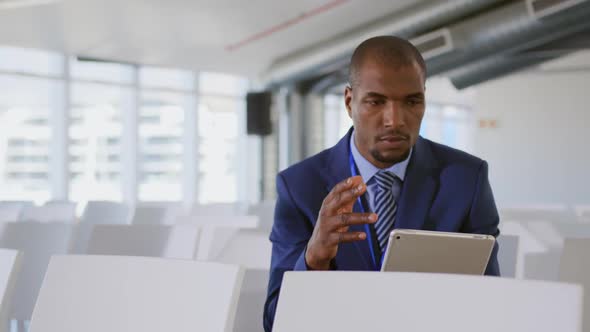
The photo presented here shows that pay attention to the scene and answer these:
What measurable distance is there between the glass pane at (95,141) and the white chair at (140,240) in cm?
1056

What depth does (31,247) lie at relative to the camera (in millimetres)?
4129

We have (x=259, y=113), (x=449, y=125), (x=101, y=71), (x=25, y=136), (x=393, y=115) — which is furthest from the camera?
(x=449, y=125)

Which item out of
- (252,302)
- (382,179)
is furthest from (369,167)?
(252,302)

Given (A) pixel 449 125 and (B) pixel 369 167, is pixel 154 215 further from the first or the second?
(A) pixel 449 125

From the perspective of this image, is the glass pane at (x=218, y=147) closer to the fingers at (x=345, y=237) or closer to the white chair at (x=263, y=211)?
the white chair at (x=263, y=211)

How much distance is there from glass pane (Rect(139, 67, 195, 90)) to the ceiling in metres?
0.63

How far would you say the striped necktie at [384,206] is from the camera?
185 cm

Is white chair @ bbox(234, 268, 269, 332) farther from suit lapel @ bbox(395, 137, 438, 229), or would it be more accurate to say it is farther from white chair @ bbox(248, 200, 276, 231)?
white chair @ bbox(248, 200, 276, 231)

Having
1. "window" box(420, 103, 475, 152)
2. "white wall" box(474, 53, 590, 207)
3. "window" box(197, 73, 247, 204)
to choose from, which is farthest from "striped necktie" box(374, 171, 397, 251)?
"window" box(420, 103, 475, 152)

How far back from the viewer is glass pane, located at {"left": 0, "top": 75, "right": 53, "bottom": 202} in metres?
12.7

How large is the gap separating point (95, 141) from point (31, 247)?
10.3 meters

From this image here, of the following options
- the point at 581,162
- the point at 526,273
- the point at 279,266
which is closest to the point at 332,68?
the point at 581,162

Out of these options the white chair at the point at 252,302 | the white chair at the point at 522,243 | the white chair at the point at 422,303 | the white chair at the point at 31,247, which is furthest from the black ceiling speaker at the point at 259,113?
the white chair at the point at 422,303

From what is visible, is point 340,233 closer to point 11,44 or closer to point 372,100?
point 372,100
